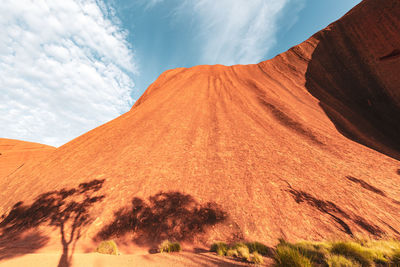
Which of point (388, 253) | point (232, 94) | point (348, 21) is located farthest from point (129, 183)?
point (348, 21)

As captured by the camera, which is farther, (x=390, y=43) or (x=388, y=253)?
(x=390, y=43)

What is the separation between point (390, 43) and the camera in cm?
1673

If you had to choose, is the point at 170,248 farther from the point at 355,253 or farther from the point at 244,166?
the point at 244,166

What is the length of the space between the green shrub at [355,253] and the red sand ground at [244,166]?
66.1 inches

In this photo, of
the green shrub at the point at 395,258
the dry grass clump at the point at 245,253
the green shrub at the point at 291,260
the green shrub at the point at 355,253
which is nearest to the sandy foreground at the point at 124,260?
the dry grass clump at the point at 245,253

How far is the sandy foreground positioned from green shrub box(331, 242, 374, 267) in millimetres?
1797

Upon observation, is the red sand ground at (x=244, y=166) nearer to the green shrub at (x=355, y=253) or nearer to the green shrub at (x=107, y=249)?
the green shrub at (x=107, y=249)

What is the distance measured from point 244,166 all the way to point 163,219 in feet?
17.4

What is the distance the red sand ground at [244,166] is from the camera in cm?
593

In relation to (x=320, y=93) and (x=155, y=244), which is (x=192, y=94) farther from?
(x=155, y=244)

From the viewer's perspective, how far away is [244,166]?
9.35 meters

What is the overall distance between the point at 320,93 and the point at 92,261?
2394 centimetres

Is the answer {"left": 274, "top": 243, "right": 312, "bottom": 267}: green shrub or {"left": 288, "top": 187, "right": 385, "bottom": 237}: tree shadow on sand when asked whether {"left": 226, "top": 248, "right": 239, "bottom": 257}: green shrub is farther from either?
{"left": 288, "top": 187, "right": 385, "bottom": 237}: tree shadow on sand

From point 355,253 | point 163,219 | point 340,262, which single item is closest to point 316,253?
point 340,262
